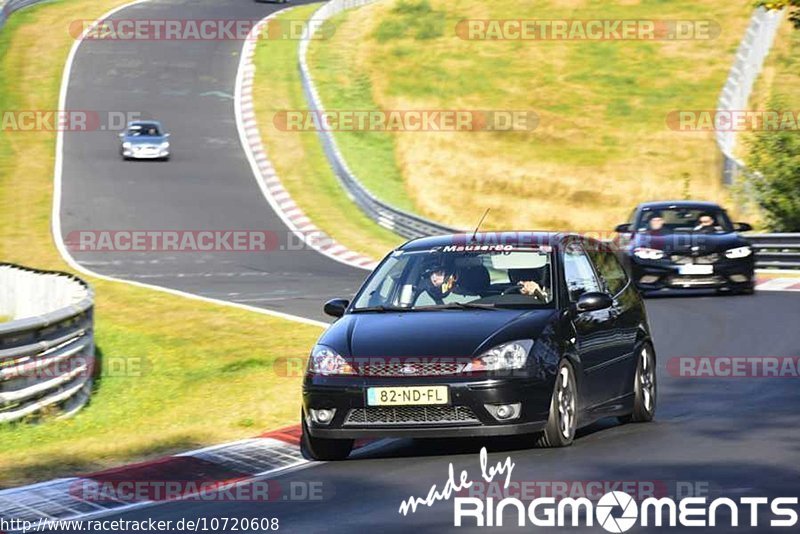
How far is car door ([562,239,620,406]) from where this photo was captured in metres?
11.1

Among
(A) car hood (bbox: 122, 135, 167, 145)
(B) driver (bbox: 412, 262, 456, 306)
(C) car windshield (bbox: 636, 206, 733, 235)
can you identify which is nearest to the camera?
(B) driver (bbox: 412, 262, 456, 306)

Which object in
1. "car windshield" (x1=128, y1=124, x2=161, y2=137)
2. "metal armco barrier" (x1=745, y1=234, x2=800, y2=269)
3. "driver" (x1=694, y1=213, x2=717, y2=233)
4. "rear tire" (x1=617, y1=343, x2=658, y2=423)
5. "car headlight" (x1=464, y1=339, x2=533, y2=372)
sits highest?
"car headlight" (x1=464, y1=339, x2=533, y2=372)

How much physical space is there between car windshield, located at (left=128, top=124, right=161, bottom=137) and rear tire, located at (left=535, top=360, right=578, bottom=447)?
35979 mm

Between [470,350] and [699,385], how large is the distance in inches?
192

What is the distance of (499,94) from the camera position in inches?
2173

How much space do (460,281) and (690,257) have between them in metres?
13.1

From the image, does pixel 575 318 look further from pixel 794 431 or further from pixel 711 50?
pixel 711 50

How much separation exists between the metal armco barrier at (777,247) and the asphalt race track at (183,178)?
299 inches

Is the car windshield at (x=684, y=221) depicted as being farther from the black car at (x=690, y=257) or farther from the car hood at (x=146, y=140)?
the car hood at (x=146, y=140)

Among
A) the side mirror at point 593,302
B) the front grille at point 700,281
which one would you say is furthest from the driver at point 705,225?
the side mirror at point 593,302

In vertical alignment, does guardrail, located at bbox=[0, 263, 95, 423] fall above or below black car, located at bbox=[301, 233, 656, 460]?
below

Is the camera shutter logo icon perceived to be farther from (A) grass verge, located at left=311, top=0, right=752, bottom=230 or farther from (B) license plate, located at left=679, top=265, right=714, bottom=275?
(A) grass verge, located at left=311, top=0, right=752, bottom=230

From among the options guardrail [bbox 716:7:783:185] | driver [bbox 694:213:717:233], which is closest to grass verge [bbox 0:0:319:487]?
driver [bbox 694:213:717:233]

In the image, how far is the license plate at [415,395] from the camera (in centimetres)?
1014
